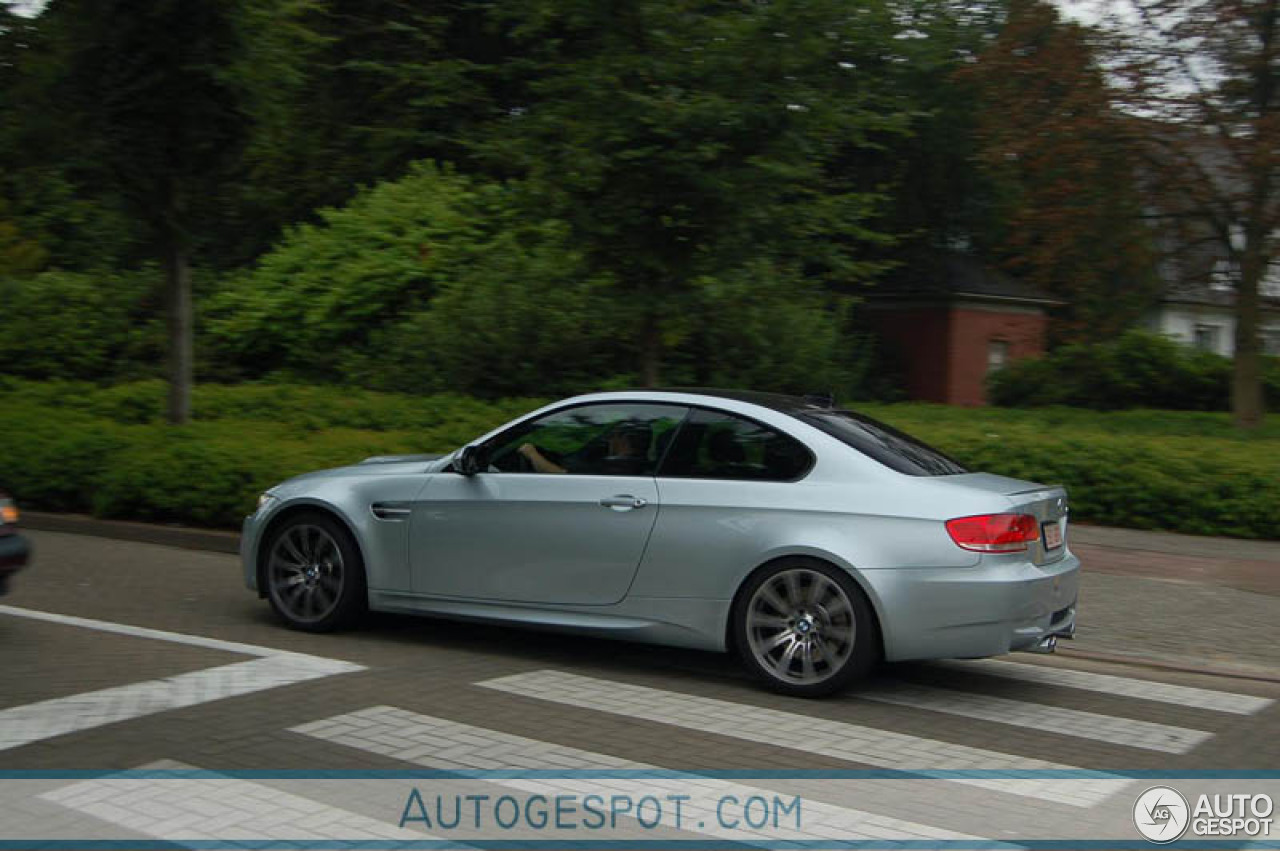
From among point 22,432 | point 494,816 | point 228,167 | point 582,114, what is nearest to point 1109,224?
point 582,114

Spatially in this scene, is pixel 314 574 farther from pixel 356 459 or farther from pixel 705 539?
pixel 356 459

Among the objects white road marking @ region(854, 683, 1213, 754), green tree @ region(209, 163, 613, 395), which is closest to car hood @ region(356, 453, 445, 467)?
white road marking @ region(854, 683, 1213, 754)

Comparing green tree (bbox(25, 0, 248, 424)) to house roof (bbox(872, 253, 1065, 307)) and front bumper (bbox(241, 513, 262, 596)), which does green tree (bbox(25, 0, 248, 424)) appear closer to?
front bumper (bbox(241, 513, 262, 596))

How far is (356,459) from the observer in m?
12.5

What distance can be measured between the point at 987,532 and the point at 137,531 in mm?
8021

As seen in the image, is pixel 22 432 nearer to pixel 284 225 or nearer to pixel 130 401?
pixel 130 401

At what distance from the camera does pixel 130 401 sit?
17.3m

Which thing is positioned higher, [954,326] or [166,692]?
[954,326]

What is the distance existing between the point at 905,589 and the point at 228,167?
970cm

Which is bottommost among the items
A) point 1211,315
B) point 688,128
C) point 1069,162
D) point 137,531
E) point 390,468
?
point 137,531

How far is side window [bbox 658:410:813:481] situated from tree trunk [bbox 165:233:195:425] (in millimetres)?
8438

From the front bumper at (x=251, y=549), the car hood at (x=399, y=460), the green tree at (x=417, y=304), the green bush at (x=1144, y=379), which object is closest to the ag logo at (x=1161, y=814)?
the car hood at (x=399, y=460)

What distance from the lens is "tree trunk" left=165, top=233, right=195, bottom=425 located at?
46.8 ft

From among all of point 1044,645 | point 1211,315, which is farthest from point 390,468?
point 1211,315
